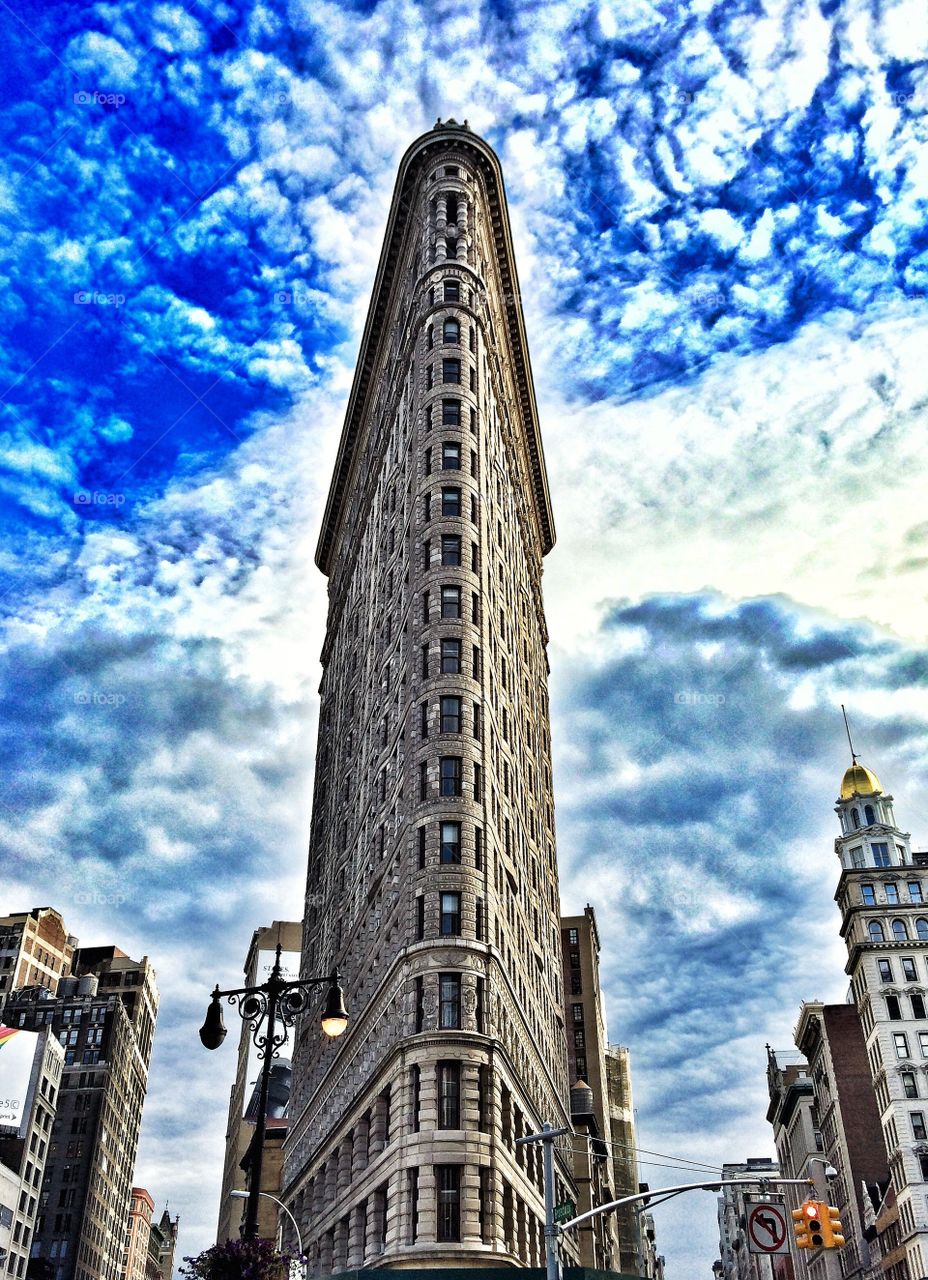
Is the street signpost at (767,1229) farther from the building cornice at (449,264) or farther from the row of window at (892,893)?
the row of window at (892,893)

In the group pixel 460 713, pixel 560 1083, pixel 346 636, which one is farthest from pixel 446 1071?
pixel 346 636

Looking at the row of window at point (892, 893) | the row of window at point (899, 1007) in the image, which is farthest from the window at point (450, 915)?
the row of window at point (892, 893)

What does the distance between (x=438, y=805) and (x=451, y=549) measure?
17504 millimetres

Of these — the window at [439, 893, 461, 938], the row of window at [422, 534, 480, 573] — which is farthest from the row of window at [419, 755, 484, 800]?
the row of window at [422, 534, 480, 573]

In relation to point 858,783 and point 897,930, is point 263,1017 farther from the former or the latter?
point 858,783

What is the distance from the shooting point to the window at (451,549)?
70.2m

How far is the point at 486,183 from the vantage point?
A: 324ft

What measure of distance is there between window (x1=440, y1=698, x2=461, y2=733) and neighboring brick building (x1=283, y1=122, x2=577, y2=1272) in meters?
0.10

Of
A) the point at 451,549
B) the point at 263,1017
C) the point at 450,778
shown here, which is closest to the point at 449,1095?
the point at 450,778

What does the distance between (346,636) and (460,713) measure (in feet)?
174

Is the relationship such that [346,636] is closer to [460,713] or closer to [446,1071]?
[460,713]

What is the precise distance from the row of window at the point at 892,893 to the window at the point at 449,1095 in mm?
81688

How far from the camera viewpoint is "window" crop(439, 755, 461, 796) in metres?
61.4

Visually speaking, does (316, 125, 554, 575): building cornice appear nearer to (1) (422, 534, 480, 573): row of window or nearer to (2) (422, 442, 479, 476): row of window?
(2) (422, 442, 479, 476): row of window
